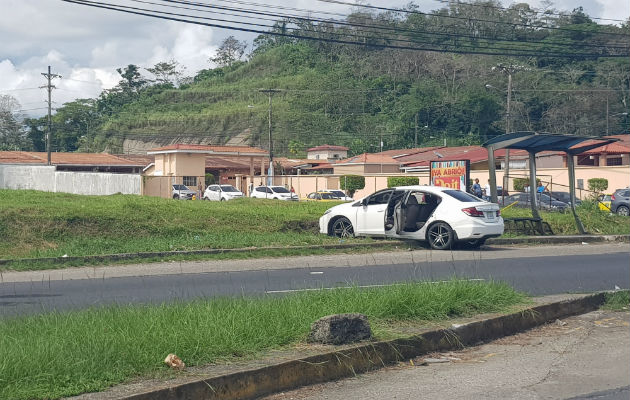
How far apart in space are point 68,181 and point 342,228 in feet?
103

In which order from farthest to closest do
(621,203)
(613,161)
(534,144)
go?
1. (613,161)
2. (621,203)
3. (534,144)

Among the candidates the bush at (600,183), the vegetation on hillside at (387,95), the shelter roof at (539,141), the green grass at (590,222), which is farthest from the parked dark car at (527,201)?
the vegetation on hillside at (387,95)

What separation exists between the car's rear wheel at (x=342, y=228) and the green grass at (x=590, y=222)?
7243mm

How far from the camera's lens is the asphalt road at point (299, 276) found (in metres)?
11.0

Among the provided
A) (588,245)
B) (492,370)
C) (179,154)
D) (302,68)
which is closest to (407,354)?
(492,370)

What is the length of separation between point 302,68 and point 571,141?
10810cm

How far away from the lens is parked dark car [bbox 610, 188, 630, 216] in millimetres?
36656

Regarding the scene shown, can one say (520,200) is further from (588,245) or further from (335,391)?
(335,391)

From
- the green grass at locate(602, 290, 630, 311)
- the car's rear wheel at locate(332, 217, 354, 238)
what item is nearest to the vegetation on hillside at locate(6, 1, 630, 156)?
the car's rear wheel at locate(332, 217, 354, 238)

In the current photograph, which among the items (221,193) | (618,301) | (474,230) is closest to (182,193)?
(221,193)

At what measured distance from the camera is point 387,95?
107 m

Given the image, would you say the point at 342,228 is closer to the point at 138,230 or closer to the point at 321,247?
the point at 321,247

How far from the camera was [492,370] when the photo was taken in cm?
692

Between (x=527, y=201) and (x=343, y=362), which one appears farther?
(x=527, y=201)
